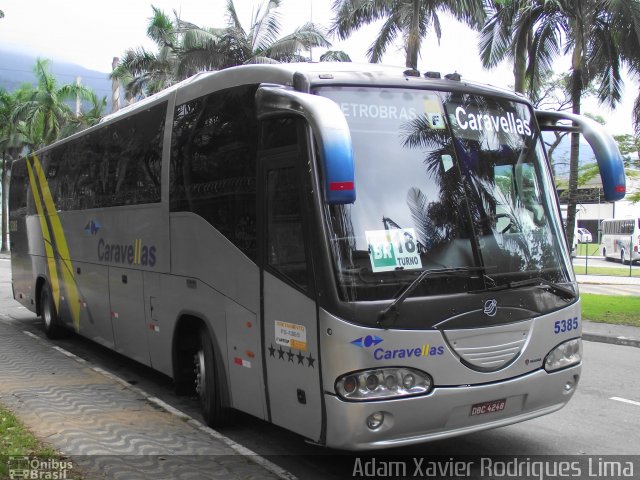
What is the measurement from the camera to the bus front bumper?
4.15 meters

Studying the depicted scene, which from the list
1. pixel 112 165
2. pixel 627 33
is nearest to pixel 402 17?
pixel 627 33

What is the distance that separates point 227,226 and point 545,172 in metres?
2.72

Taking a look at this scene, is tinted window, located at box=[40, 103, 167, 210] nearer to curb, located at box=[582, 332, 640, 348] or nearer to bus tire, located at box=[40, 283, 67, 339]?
bus tire, located at box=[40, 283, 67, 339]

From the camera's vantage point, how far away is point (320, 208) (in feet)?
14.1

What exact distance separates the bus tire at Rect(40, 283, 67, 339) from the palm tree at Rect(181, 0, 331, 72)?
12641 mm

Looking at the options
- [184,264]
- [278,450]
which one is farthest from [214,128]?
[278,450]

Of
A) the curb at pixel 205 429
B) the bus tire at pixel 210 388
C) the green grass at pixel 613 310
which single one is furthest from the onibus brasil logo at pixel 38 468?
the green grass at pixel 613 310

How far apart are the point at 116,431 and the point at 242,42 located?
18649mm

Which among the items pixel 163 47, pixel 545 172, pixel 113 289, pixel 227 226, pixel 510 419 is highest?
pixel 163 47

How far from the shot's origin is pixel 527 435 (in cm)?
575

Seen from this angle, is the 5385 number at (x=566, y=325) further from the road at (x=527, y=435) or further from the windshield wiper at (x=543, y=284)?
the road at (x=527, y=435)

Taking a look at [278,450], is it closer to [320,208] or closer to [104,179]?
[320,208]

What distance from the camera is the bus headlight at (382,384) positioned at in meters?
4.15

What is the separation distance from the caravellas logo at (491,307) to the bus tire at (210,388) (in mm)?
2555
